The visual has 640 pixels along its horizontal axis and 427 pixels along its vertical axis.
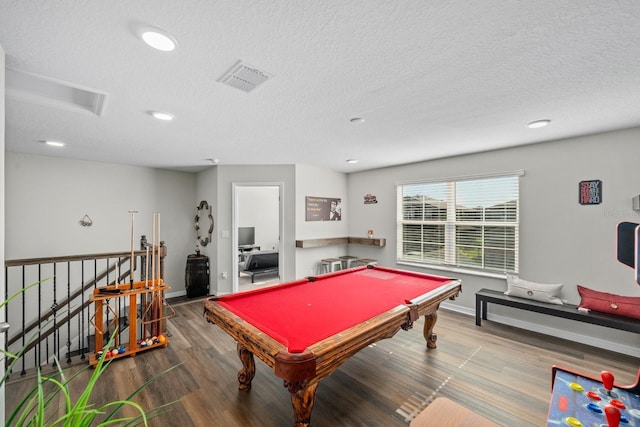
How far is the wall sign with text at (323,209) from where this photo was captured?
5.12m

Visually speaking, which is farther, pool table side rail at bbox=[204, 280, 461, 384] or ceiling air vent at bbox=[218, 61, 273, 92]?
ceiling air vent at bbox=[218, 61, 273, 92]

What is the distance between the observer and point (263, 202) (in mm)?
8328

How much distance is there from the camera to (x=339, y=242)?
550 cm

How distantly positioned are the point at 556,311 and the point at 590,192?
1384 mm

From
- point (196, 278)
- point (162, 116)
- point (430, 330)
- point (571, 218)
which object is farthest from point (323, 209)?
point (571, 218)

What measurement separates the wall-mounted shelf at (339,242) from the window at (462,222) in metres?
0.43

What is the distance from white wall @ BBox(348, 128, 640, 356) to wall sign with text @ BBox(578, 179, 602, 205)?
4 cm

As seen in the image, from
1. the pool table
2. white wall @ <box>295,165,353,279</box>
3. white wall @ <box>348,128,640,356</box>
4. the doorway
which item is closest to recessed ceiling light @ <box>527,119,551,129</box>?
white wall @ <box>348,128,640,356</box>

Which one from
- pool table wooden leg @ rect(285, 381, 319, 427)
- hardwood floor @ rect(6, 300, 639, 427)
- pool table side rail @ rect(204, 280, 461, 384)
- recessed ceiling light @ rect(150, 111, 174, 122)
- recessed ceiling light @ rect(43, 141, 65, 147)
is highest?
recessed ceiling light @ rect(150, 111, 174, 122)

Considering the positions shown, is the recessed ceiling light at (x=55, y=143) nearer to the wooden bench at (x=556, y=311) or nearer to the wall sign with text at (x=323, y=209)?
the wall sign with text at (x=323, y=209)

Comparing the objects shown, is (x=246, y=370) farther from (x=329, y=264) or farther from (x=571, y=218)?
(x=571, y=218)

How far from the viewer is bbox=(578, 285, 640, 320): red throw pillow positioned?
274cm

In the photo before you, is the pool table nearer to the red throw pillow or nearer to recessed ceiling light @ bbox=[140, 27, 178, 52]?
the red throw pillow

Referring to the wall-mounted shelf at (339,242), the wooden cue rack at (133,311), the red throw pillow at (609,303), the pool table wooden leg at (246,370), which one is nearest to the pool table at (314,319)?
the pool table wooden leg at (246,370)
